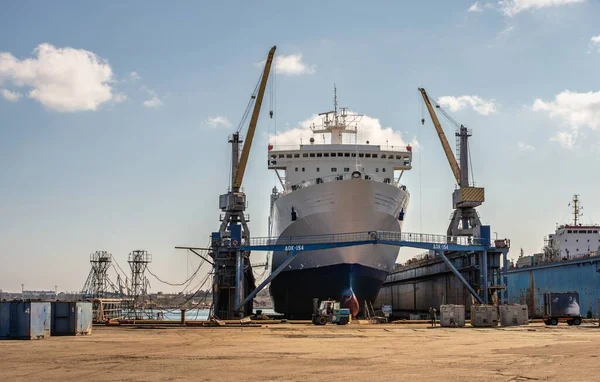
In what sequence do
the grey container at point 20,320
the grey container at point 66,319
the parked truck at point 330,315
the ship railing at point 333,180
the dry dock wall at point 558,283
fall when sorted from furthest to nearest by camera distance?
the dry dock wall at point 558,283 → the ship railing at point 333,180 → the parked truck at point 330,315 → the grey container at point 66,319 → the grey container at point 20,320

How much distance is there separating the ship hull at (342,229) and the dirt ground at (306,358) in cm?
1643

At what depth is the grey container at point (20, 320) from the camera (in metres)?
28.3

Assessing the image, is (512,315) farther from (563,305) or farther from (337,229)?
(337,229)

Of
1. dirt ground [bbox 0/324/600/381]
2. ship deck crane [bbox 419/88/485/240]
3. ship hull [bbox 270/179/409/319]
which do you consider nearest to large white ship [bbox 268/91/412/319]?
ship hull [bbox 270/179/409/319]

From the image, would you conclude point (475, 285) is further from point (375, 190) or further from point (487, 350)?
point (487, 350)

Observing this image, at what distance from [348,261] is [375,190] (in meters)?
5.03

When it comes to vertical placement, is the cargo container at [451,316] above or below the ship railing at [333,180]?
below

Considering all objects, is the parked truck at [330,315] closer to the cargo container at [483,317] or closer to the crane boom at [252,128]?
the cargo container at [483,317]

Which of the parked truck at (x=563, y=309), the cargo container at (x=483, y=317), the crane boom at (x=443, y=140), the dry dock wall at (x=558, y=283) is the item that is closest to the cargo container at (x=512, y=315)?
the cargo container at (x=483, y=317)

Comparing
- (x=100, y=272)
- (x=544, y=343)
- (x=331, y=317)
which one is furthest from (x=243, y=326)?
(x=100, y=272)

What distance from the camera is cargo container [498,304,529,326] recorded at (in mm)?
38906

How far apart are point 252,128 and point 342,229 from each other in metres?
15.8

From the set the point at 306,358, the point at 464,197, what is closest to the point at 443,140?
the point at 464,197

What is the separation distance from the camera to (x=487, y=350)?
896 inches
